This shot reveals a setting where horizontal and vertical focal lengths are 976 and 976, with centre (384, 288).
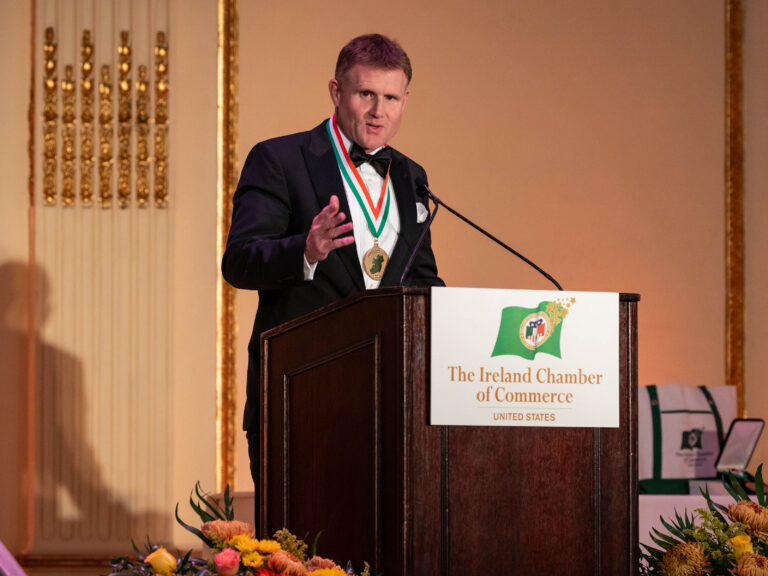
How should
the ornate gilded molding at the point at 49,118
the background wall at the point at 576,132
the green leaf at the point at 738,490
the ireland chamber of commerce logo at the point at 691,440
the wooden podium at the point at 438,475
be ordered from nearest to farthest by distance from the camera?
the wooden podium at the point at 438,475
the green leaf at the point at 738,490
the ireland chamber of commerce logo at the point at 691,440
the ornate gilded molding at the point at 49,118
the background wall at the point at 576,132

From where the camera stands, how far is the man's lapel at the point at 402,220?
95.6 inches

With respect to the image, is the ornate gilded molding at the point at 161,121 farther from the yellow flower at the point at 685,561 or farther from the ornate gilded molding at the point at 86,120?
the yellow flower at the point at 685,561

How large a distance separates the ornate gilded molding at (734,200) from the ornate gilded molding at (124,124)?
334 centimetres

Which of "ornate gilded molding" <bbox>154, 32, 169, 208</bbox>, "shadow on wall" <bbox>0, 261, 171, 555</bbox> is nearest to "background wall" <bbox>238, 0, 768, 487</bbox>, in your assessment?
"ornate gilded molding" <bbox>154, 32, 169, 208</bbox>

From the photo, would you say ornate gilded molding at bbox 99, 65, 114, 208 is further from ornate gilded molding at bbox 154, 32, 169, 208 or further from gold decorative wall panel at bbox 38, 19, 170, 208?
ornate gilded molding at bbox 154, 32, 169, 208

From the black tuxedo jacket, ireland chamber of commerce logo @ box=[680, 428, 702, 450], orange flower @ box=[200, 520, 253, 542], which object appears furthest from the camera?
ireland chamber of commerce logo @ box=[680, 428, 702, 450]

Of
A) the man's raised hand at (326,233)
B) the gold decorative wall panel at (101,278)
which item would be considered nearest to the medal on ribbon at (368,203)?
the man's raised hand at (326,233)

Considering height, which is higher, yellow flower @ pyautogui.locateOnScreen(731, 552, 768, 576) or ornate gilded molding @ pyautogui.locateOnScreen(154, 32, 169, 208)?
ornate gilded molding @ pyautogui.locateOnScreen(154, 32, 169, 208)

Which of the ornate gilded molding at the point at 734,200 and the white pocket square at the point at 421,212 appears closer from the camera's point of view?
the white pocket square at the point at 421,212

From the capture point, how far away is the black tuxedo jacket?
91.2 inches

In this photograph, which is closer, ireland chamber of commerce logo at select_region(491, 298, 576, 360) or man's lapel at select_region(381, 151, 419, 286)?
ireland chamber of commerce logo at select_region(491, 298, 576, 360)

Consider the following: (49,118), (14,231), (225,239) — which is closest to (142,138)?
(49,118)

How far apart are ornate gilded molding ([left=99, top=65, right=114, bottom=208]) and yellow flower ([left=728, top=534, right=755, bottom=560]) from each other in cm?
401

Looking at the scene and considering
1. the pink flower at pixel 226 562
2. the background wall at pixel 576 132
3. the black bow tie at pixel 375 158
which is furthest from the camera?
the background wall at pixel 576 132
